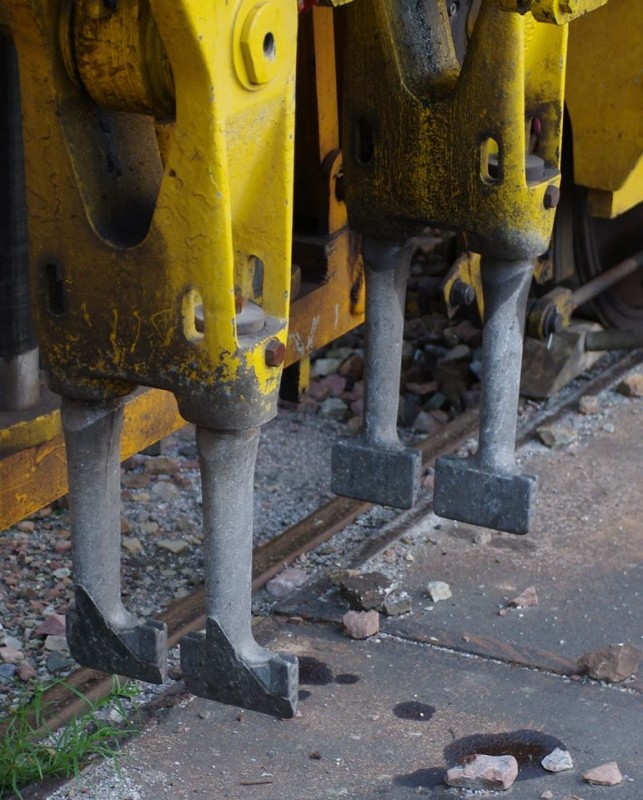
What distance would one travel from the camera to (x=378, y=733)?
2553 mm

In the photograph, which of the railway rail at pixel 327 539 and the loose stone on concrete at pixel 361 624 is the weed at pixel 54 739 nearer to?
the railway rail at pixel 327 539

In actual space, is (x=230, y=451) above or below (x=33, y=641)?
above

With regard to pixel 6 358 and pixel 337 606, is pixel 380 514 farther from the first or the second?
pixel 6 358

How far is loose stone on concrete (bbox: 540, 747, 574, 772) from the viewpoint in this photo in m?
2.45

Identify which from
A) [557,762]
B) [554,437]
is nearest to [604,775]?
[557,762]

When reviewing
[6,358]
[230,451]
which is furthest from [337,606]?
[230,451]

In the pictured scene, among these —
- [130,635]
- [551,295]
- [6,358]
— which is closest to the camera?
[130,635]

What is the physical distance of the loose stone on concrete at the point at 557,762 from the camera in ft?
8.04

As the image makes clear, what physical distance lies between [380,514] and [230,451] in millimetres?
1521

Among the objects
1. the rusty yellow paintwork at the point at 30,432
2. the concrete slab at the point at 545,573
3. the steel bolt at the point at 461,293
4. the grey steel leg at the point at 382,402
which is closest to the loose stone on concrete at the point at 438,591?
the concrete slab at the point at 545,573


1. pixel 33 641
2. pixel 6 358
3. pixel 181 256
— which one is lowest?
pixel 33 641

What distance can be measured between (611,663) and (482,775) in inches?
17.7

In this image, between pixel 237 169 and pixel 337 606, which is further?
pixel 337 606

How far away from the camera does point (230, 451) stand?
1990 mm
